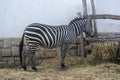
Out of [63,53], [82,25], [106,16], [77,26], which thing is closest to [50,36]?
[63,53]

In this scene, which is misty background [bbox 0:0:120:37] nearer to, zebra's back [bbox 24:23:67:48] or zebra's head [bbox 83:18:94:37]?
zebra's head [bbox 83:18:94:37]

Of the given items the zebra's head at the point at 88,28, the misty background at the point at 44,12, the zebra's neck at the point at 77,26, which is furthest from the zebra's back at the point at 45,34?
the misty background at the point at 44,12

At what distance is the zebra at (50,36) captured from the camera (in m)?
10.7

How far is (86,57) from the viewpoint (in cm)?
1211

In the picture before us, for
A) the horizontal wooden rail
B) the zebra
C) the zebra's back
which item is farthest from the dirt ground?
the horizontal wooden rail

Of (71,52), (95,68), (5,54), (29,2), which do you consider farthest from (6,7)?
(95,68)

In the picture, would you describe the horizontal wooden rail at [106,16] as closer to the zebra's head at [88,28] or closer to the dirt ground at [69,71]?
the zebra's head at [88,28]

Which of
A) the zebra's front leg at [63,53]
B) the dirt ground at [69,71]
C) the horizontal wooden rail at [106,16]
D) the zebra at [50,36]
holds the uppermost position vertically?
the horizontal wooden rail at [106,16]

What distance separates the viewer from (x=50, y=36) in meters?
11.0

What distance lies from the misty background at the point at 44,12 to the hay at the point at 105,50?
97cm

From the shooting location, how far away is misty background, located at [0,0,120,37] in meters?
11.8

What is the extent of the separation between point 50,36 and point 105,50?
5.81 ft

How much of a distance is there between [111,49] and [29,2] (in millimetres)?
3010

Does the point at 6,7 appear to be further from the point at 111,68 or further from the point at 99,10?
Result: the point at 111,68
